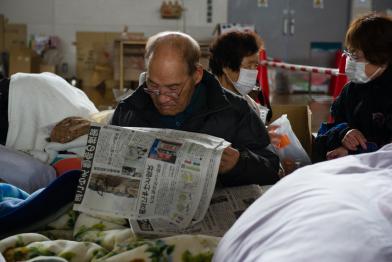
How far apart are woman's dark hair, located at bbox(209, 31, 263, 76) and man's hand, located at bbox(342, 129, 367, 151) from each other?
23.1 inches

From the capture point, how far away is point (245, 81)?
7.75ft

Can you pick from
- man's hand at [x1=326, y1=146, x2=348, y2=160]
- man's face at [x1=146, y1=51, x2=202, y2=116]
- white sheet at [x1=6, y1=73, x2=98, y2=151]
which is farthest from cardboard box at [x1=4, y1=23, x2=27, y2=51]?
man's face at [x1=146, y1=51, x2=202, y2=116]

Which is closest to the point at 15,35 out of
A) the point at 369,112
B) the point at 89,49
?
the point at 89,49

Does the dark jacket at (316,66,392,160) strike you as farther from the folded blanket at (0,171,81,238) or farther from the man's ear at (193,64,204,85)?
the folded blanket at (0,171,81,238)

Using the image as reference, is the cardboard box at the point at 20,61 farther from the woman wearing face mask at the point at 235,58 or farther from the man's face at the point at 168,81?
the man's face at the point at 168,81

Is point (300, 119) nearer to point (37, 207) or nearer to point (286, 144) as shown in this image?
point (286, 144)

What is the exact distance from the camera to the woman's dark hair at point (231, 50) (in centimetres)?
233

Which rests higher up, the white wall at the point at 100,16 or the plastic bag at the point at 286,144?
the white wall at the point at 100,16

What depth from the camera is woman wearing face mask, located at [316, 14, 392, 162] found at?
1995 millimetres

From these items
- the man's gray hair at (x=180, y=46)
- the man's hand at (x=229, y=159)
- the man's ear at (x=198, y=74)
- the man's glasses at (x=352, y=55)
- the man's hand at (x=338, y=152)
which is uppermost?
the man's gray hair at (x=180, y=46)

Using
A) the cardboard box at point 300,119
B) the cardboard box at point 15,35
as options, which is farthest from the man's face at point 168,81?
the cardboard box at point 15,35

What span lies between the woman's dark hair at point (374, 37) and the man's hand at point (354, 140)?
0.97ft

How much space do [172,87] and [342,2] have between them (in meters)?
6.24

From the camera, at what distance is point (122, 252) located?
1.02 meters
